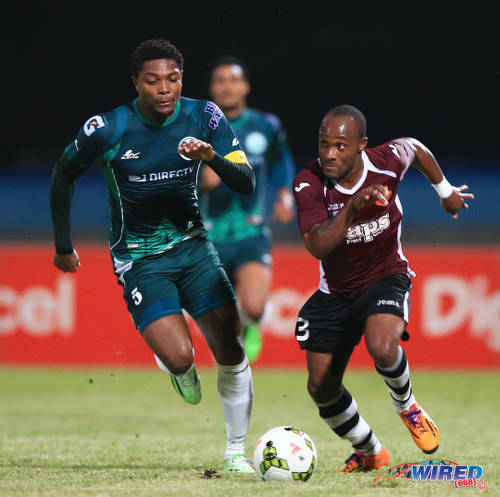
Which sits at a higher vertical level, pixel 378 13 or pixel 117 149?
pixel 378 13

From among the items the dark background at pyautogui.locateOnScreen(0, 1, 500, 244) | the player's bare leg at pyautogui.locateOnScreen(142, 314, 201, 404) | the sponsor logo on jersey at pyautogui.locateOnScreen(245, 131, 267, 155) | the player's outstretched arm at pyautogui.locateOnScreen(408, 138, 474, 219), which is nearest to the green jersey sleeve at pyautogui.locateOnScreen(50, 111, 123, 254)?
the player's bare leg at pyautogui.locateOnScreen(142, 314, 201, 404)

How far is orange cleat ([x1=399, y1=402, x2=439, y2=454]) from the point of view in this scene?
203 inches

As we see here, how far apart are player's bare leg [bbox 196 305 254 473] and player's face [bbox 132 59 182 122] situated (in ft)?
3.97

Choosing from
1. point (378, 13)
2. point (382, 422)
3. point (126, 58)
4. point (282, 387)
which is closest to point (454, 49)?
point (378, 13)

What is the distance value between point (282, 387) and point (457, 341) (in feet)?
8.22

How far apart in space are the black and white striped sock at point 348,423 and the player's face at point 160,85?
6.33ft

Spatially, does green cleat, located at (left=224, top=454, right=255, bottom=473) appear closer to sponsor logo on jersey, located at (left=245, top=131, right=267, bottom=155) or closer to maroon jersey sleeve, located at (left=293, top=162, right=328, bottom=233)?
maroon jersey sleeve, located at (left=293, top=162, right=328, bottom=233)

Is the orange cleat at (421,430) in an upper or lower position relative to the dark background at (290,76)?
lower

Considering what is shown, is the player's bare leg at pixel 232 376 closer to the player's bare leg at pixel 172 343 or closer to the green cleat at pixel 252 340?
the player's bare leg at pixel 172 343

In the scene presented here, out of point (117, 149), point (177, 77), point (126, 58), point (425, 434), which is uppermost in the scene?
point (126, 58)

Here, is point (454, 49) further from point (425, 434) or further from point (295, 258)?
point (425, 434)

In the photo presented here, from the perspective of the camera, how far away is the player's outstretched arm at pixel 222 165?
16.3 feet

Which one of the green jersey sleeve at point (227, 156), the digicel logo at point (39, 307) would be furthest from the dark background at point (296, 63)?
the green jersey sleeve at point (227, 156)

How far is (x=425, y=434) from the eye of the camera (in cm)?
519
